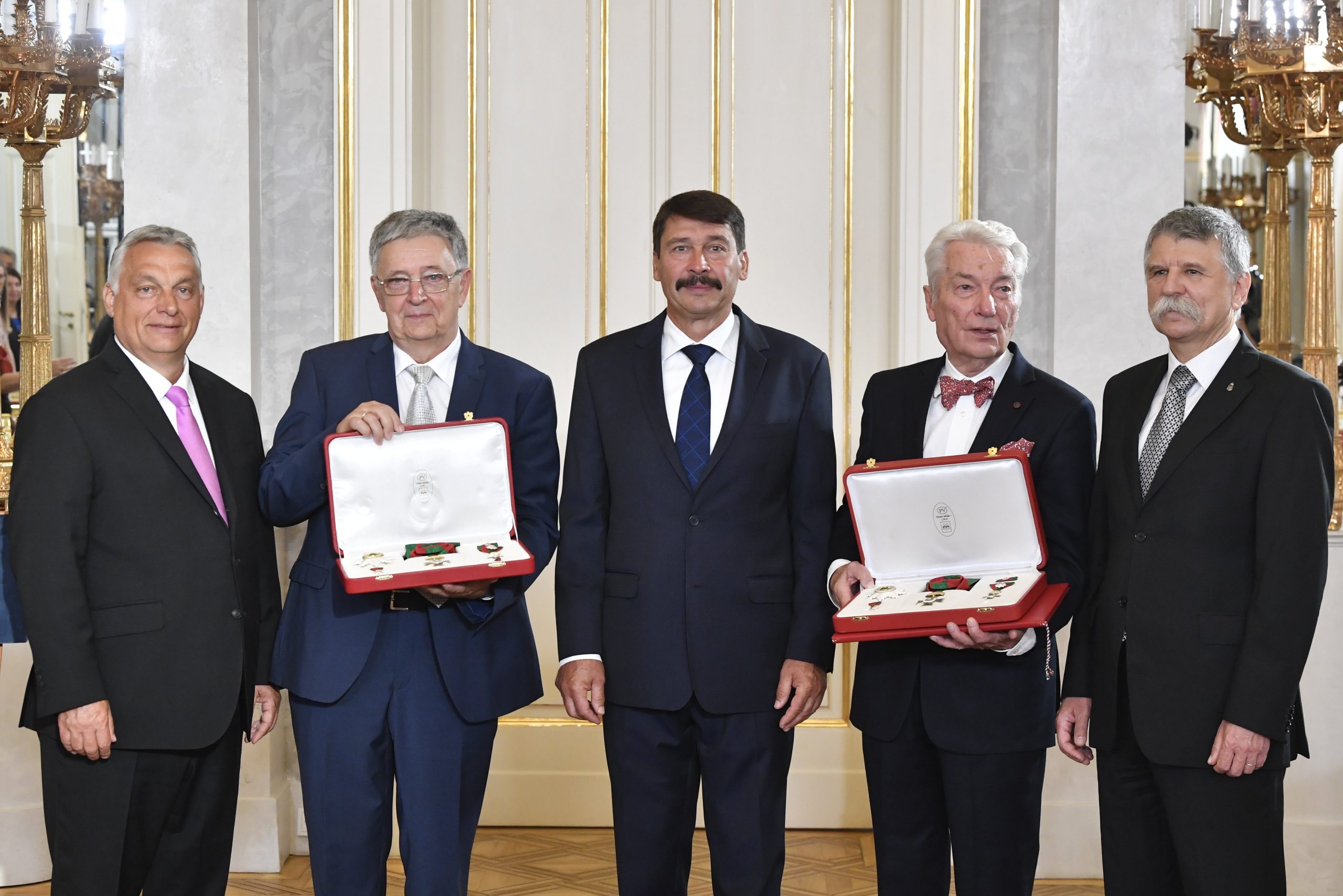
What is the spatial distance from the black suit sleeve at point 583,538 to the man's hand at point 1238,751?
49.2 inches

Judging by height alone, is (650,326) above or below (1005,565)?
above

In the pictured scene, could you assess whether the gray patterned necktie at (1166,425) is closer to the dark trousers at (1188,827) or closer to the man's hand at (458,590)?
the dark trousers at (1188,827)

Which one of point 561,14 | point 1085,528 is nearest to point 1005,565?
point 1085,528

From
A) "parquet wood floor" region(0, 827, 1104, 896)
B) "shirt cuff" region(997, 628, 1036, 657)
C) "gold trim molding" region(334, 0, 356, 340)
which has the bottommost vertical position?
"parquet wood floor" region(0, 827, 1104, 896)

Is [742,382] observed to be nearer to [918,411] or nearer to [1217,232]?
[918,411]

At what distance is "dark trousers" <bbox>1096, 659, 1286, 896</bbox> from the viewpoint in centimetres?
246

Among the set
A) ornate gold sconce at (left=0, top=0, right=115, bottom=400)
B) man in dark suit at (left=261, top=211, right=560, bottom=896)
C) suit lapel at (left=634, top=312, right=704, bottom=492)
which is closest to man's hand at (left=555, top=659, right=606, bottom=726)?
man in dark suit at (left=261, top=211, right=560, bottom=896)

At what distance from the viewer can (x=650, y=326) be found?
115 inches

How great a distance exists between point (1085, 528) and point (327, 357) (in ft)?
5.50

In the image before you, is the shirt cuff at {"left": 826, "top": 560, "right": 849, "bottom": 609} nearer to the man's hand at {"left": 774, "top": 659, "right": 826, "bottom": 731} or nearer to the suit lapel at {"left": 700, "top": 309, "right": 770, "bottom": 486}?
the man's hand at {"left": 774, "top": 659, "right": 826, "bottom": 731}

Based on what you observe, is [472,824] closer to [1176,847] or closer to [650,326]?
[650,326]

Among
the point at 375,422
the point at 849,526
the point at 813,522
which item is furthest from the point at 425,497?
the point at 849,526

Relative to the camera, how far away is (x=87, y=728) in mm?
2486

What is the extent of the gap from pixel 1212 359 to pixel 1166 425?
0.51ft
